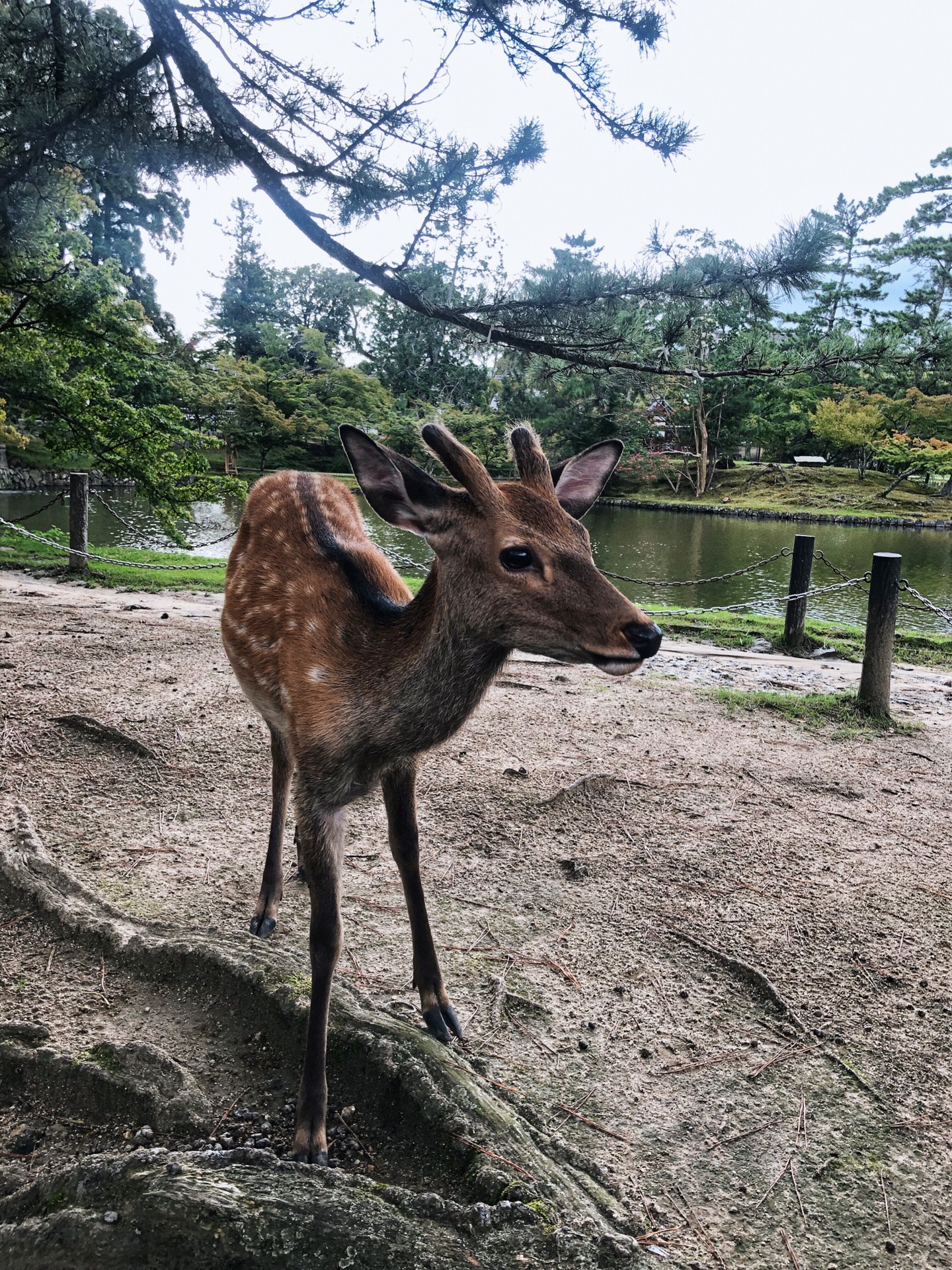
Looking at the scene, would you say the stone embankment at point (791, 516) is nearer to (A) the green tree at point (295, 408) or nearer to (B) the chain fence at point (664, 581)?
(A) the green tree at point (295, 408)

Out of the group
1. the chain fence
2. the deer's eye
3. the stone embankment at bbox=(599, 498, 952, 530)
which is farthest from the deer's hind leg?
the stone embankment at bbox=(599, 498, 952, 530)

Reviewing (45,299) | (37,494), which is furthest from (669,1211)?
(37,494)

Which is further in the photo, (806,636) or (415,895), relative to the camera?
(806,636)

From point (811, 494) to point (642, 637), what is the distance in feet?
112

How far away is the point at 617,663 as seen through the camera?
1765mm

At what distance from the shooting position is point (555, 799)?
3781 millimetres

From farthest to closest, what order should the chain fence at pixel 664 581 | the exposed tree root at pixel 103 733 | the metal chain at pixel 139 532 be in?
the metal chain at pixel 139 532 → the chain fence at pixel 664 581 → the exposed tree root at pixel 103 733

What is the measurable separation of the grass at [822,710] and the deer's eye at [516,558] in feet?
13.2

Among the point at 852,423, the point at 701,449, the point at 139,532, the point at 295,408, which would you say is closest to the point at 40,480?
the point at 295,408

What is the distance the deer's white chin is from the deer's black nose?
0.02 m

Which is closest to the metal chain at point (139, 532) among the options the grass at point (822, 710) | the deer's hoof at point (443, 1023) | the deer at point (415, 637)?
the deer at point (415, 637)

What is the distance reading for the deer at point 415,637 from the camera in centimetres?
185

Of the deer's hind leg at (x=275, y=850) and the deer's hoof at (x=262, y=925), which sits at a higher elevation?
the deer's hind leg at (x=275, y=850)

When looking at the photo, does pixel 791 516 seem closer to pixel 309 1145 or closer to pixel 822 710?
pixel 822 710
